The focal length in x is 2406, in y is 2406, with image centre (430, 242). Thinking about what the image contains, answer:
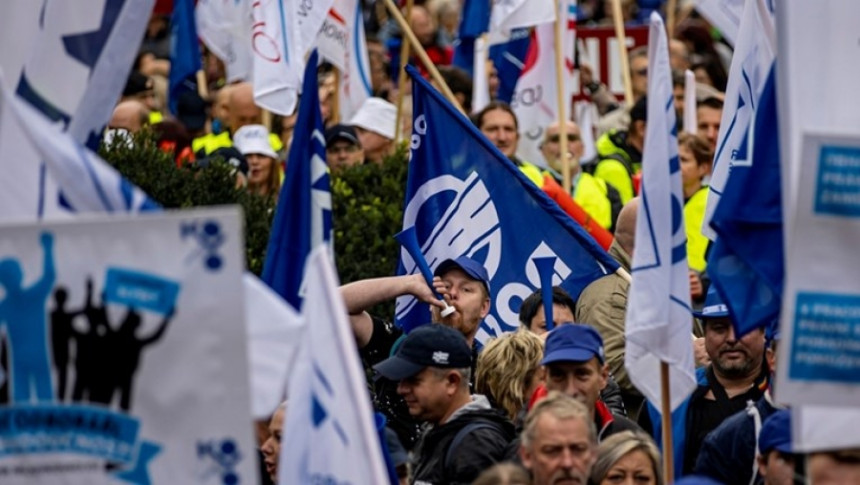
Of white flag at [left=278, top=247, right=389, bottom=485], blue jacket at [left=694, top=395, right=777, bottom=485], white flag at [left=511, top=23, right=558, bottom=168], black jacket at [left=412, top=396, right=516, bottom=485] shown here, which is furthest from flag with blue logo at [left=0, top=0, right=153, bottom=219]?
white flag at [left=511, top=23, right=558, bottom=168]

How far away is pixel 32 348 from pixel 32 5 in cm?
213

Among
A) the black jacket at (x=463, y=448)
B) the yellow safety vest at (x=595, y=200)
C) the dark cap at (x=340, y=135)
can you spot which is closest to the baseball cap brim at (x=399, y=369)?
the black jacket at (x=463, y=448)

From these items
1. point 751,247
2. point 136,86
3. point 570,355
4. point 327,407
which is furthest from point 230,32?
point 327,407

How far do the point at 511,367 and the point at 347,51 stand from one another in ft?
22.4

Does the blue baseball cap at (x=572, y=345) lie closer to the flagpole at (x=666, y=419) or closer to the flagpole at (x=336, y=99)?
the flagpole at (x=666, y=419)

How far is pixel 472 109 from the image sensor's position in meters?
17.7

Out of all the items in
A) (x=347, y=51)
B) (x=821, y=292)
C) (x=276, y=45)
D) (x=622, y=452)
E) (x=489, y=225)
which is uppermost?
(x=276, y=45)

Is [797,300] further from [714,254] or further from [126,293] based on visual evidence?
[126,293]

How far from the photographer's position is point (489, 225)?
11.9 m

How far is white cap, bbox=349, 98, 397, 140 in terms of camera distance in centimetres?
1656

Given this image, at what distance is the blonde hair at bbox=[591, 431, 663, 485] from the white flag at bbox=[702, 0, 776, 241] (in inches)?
77.4

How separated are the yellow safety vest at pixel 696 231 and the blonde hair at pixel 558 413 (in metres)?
5.68

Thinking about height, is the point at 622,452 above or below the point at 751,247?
below

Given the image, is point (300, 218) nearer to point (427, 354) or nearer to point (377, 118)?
point (427, 354)
